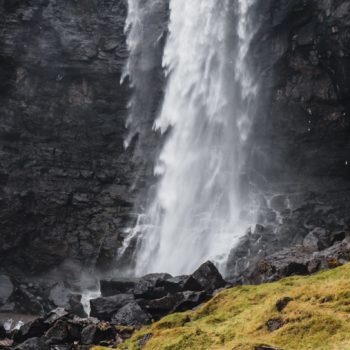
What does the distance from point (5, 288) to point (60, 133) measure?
1674 cm

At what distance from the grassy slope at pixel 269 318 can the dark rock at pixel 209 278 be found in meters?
6.09

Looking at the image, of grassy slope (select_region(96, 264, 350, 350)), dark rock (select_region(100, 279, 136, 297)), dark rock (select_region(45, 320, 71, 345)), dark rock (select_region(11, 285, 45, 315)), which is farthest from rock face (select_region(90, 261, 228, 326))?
dark rock (select_region(11, 285, 45, 315))

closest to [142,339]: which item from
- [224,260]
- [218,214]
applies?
[224,260]

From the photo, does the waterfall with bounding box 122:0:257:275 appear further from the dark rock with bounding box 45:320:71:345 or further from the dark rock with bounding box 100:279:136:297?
the dark rock with bounding box 45:320:71:345

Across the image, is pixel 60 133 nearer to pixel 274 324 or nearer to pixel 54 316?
pixel 54 316

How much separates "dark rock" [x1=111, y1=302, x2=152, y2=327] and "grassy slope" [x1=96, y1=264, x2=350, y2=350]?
353 centimetres

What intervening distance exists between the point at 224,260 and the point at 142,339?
19.8 meters

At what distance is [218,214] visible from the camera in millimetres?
42594

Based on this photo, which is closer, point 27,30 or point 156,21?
point 27,30

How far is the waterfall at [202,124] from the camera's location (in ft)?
140

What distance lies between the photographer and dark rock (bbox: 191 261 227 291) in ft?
79.4

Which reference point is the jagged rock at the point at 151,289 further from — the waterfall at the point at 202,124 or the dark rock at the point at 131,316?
the waterfall at the point at 202,124

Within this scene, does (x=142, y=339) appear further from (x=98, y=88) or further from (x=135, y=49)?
(x=135, y=49)

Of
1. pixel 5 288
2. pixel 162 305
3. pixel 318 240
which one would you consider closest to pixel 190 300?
pixel 162 305
